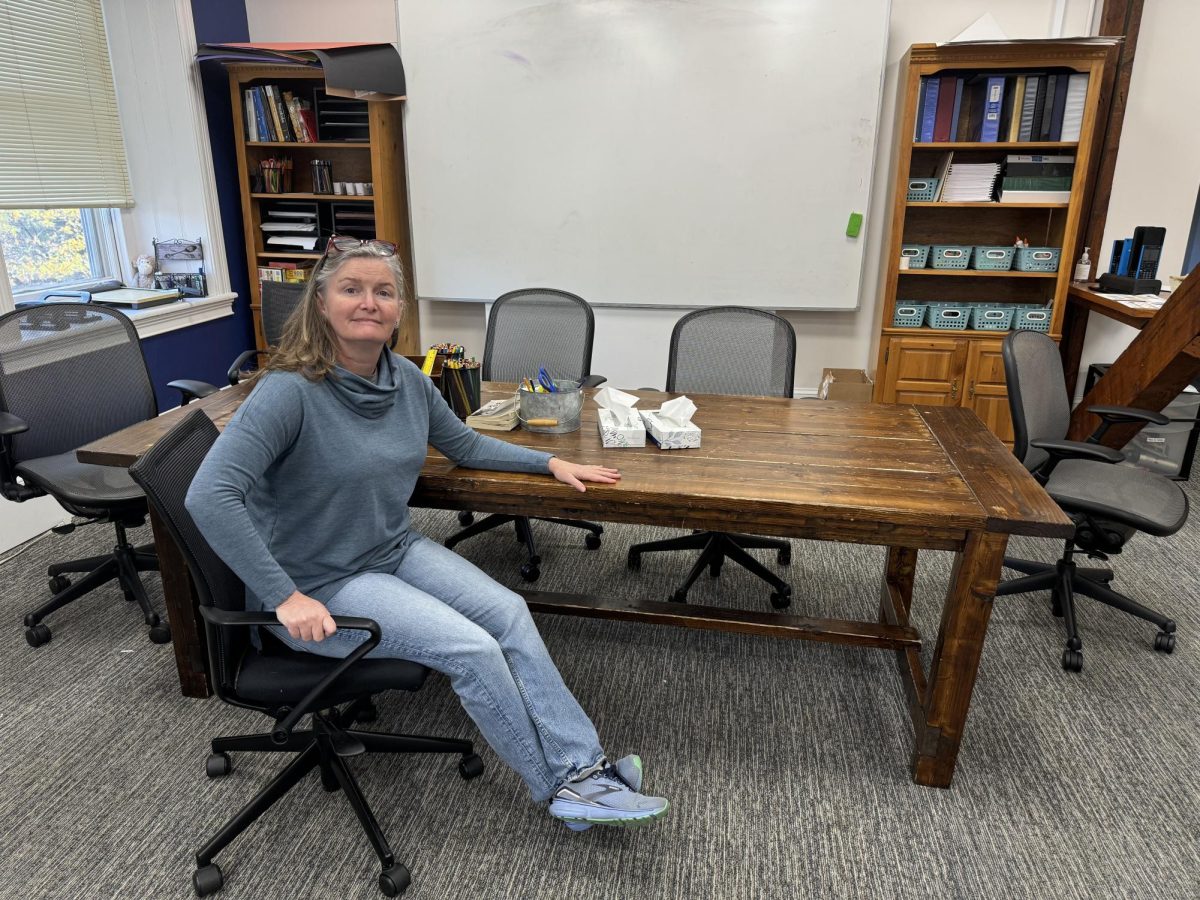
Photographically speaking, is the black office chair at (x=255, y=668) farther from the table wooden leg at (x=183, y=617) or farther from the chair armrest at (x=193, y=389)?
the chair armrest at (x=193, y=389)

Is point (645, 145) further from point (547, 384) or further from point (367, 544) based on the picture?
point (367, 544)

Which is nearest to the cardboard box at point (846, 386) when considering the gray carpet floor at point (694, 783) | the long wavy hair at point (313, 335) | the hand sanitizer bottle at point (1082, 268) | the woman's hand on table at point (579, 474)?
the hand sanitizer bottle at point (1082, 268)

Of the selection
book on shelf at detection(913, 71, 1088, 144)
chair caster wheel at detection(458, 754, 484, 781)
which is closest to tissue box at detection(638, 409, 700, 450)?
chair caster wheel at detection(458, 754, 484, 781)

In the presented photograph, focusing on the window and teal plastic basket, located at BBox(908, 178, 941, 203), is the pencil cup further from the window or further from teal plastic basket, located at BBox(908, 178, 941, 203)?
Result: teal plastic basket, located at BBox(908, 178, 941, 203)

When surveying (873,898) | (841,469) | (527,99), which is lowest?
(873,898)

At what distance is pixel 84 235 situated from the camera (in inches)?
153

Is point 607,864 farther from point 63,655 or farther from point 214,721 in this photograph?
point 63,655

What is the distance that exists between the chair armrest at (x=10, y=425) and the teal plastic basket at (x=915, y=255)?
376cm

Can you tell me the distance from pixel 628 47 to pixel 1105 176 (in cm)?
249

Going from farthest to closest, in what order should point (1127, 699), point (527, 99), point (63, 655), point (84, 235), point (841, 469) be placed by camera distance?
point (527, 99) → point (84, 235) → point (63, 655) → point (1127, 699) → point (841, 469)

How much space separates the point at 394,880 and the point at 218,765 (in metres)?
0.60

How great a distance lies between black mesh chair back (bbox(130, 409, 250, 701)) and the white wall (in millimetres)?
3059

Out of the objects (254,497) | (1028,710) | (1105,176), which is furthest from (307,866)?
(1105,176)

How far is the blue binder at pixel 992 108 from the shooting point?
12.3 ft
